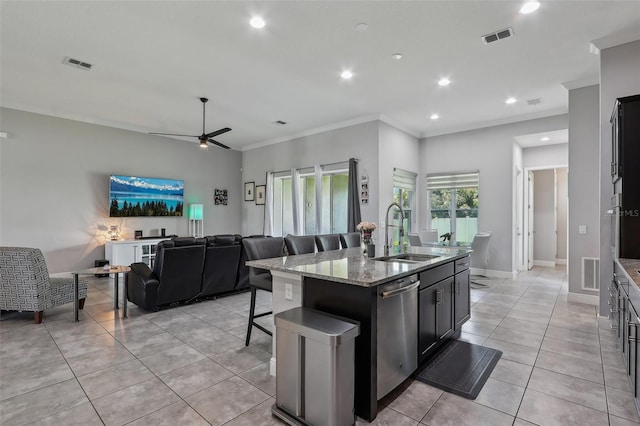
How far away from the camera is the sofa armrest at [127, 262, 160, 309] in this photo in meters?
4.08

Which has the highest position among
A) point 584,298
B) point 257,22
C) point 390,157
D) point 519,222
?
point 257,22

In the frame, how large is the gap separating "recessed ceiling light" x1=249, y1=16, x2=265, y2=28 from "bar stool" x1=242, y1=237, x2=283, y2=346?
2186 millimetres

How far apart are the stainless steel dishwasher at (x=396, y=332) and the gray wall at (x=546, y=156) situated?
21.3 feet

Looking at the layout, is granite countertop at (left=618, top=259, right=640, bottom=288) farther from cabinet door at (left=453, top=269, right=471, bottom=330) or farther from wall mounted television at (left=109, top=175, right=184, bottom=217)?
wall mounted television at (left=109, top=175, right=184, bottom=217)

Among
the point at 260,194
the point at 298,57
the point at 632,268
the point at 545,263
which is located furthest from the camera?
the point at 260,194

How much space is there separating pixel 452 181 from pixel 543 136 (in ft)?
6.12

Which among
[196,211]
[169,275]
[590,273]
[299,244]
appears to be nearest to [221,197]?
[196,211]

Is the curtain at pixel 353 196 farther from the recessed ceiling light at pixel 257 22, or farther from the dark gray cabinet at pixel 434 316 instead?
the recessed ceiling light at pixel 257 22

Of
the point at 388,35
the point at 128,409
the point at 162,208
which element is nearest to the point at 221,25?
the point at 388,35

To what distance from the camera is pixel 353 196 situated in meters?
6.26

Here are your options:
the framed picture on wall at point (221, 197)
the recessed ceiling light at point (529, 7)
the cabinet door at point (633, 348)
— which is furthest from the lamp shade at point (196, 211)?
the cabinet door at point (633, 348)

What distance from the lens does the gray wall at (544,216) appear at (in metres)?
7.97

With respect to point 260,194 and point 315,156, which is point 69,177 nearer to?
point 260,194

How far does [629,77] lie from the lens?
342cm
